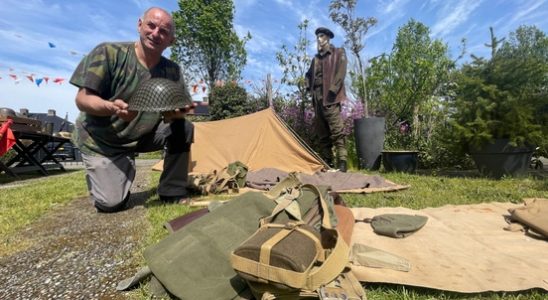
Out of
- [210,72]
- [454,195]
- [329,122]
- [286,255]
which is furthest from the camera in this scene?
[210,72]

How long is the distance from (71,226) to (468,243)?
2.68 meters

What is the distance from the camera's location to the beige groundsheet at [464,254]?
1.42m

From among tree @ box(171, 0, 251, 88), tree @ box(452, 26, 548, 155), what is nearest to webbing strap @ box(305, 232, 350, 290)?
tree @ box(452, 26, 548, 155)

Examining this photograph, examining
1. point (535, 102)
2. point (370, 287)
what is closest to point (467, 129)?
point (535, 102)

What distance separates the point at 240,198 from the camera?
5.99 feet

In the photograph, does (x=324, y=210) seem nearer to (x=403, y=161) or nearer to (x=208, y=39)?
(x=403, y=161)

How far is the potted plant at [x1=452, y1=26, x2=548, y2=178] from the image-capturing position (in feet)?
14.2

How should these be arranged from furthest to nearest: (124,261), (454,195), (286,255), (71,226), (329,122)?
(329,122) < (454,195) < (71,226) < (124,261) < (286,255)

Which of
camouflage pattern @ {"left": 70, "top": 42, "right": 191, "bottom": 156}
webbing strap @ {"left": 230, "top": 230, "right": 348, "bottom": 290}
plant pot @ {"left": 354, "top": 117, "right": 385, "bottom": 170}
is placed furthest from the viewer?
plant pot @ {"left": 354, "top": 117, "right": 385, "bottom": 170}

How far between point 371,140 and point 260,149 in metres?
1.97

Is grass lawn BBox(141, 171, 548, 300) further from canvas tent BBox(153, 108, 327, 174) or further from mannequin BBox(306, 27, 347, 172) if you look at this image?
mannequin BBox(306, 27, 347, 172)

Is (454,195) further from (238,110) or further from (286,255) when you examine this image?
(238,110)

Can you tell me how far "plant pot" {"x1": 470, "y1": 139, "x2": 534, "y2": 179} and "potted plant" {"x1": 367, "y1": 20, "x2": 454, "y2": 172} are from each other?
2.11m

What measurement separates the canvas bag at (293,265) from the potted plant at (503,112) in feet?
13.3
